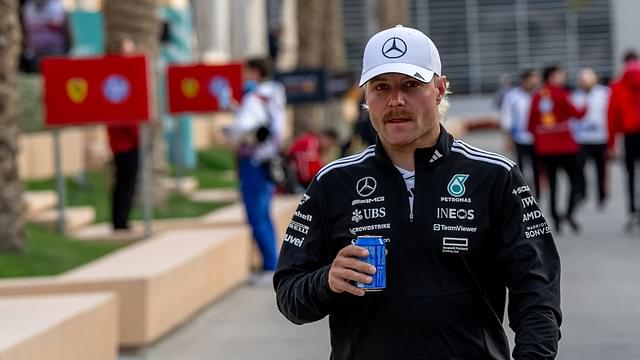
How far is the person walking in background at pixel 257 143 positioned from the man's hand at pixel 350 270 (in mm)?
9041

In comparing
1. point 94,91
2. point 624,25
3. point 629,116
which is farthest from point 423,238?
point 624,25

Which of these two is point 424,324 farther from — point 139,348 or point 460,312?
point 139,348

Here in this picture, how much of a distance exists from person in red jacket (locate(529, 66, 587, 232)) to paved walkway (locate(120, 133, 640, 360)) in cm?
188

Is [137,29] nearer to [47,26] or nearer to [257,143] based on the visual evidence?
[257,143]

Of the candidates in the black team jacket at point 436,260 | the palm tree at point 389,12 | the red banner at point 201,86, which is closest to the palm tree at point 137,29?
the red banner at point 201,86

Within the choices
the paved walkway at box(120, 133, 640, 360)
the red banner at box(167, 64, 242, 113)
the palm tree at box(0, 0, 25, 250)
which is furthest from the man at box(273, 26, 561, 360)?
the red banner at box(167, 64, 242, 113)

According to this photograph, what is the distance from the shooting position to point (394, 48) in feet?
14.1

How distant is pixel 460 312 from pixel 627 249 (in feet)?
36.6

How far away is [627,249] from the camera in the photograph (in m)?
15.2

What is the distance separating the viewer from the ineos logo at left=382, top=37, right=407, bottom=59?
14.1ft

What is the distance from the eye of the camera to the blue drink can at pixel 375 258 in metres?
4.02

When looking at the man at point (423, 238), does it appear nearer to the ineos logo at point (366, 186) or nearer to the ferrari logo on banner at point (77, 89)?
the ineos logo at point (366, 186)

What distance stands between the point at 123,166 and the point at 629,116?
208 inches

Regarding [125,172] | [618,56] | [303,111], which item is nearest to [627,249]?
[125,172]
